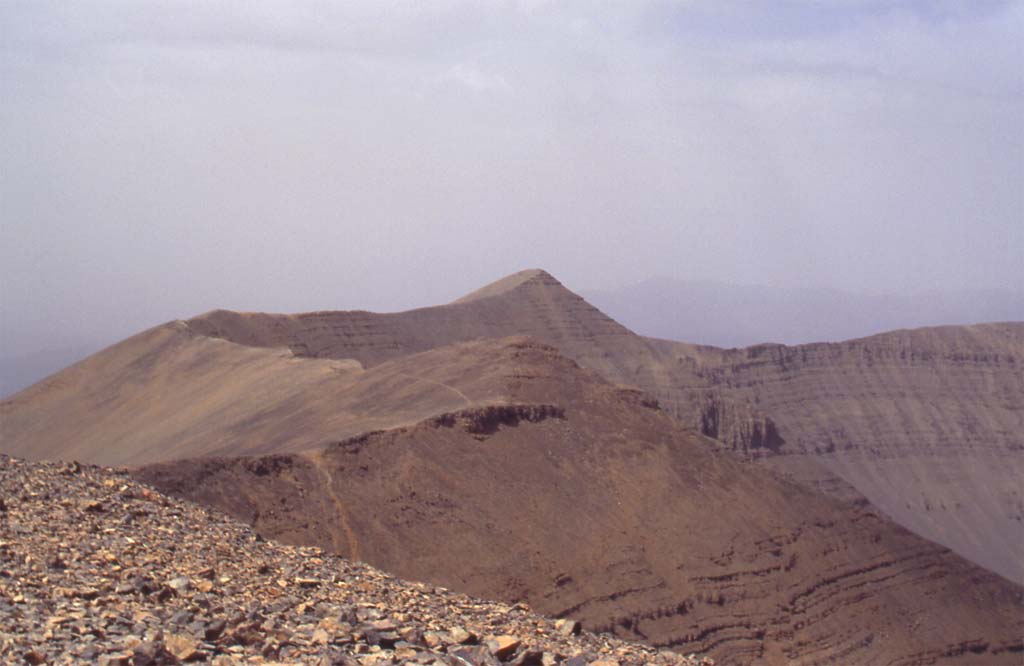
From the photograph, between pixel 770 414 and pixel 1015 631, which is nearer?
pixel 1015 631

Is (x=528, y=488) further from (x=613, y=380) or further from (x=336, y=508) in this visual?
(x=613, y=380)

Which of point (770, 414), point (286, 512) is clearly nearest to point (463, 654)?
point (286, 512)

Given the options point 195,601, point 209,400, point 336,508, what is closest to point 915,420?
point 209,400

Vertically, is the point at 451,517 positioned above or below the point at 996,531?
above

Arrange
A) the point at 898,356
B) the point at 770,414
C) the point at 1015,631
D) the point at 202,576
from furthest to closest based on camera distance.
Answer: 1. the point at 898,356
2. the point at 770,414
3. the point at 1015,631
4. the point at 202,576

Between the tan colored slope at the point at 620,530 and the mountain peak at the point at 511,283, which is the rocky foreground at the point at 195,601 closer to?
the tan colored slope at the point at 620,530

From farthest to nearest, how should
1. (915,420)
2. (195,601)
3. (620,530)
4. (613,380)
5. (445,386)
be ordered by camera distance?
1. (915,420)
2. (613,380)
3. (445,386)
4. (620,530)
5. (195,601)

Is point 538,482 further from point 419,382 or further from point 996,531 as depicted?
point 996,531
